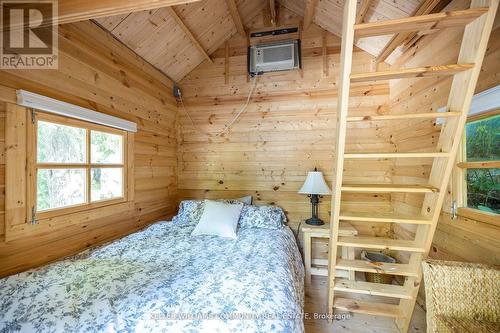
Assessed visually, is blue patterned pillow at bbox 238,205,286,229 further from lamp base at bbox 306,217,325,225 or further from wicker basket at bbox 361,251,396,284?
wicker basket at bbox 361,251,396,284

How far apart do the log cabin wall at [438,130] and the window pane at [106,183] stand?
2.90 m

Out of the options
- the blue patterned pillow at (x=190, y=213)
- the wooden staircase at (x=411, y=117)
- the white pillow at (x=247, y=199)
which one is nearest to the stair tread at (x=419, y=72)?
the wooden staircase at (x=411, y=117)

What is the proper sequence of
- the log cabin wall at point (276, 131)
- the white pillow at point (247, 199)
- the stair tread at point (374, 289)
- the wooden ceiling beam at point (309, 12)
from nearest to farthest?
the stair tread at point (374, 289) < the wooden ceiling beam at point (309, 12) < the log cabin wall at point (276, 131) < the white pillow at point (247, 199)

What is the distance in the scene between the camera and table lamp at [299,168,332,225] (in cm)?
244

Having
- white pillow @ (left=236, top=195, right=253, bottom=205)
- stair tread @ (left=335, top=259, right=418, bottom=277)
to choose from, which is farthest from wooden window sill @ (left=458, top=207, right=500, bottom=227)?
white pillow @ (left=236, top=195, right=253, bottom=205)

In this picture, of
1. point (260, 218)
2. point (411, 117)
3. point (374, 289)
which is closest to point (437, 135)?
point (411, 117)

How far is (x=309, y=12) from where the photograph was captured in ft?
8.07

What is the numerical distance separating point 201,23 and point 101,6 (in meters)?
1.68

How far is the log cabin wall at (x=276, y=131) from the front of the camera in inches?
106

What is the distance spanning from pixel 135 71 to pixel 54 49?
83 cm

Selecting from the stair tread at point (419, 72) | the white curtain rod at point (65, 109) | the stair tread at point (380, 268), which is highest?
the stair tread at point (419, 72)

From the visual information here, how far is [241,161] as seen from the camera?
3004mm

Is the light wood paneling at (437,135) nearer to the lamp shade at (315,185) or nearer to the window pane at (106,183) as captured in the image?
the lamp shade at (315,185)

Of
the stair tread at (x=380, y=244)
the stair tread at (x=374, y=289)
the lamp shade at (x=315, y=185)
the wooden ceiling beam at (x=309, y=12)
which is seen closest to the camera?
the stair tread at (x=380, y=244)
